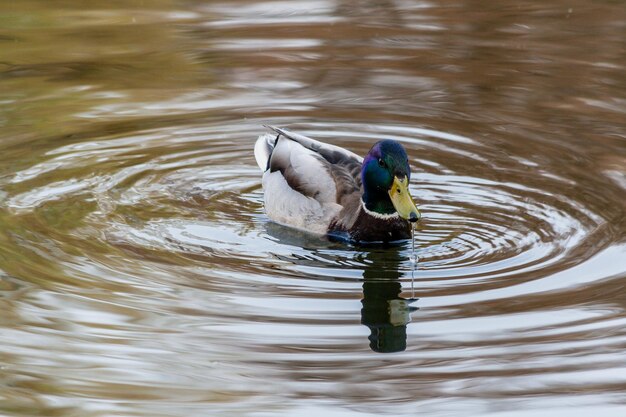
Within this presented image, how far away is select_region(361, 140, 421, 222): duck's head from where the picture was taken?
827cm

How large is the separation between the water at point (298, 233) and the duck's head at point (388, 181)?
333 mm

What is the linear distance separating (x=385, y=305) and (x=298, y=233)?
186 centimetres

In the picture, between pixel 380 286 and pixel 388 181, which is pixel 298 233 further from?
pixel 380 286

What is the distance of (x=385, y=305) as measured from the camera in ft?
24.0

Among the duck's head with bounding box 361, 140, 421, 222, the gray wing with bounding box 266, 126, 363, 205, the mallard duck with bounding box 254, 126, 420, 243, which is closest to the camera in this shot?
the duck's head with bounding box 361, 140, 421, 222

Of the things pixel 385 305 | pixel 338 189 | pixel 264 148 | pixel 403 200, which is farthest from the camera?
pixel 264 148

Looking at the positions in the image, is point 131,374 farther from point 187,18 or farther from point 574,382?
point 187,18

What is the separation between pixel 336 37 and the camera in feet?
45.6

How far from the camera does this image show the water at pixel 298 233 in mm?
6219

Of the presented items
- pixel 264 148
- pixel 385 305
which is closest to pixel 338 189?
pixel 264 148

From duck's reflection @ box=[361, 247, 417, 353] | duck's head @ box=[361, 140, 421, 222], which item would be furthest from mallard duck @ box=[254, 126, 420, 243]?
duck's reflection @ box=[361, 247, 417, 353]

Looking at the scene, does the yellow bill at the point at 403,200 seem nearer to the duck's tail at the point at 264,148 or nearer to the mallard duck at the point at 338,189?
the mallard duck at the point at 338,189

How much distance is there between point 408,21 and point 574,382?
911 centimetres

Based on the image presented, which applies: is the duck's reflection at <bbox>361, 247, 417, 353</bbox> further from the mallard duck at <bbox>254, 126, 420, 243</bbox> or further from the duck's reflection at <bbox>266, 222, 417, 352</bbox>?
the mallard duck at <bbox>254, 126, 420, 243</bbox>
